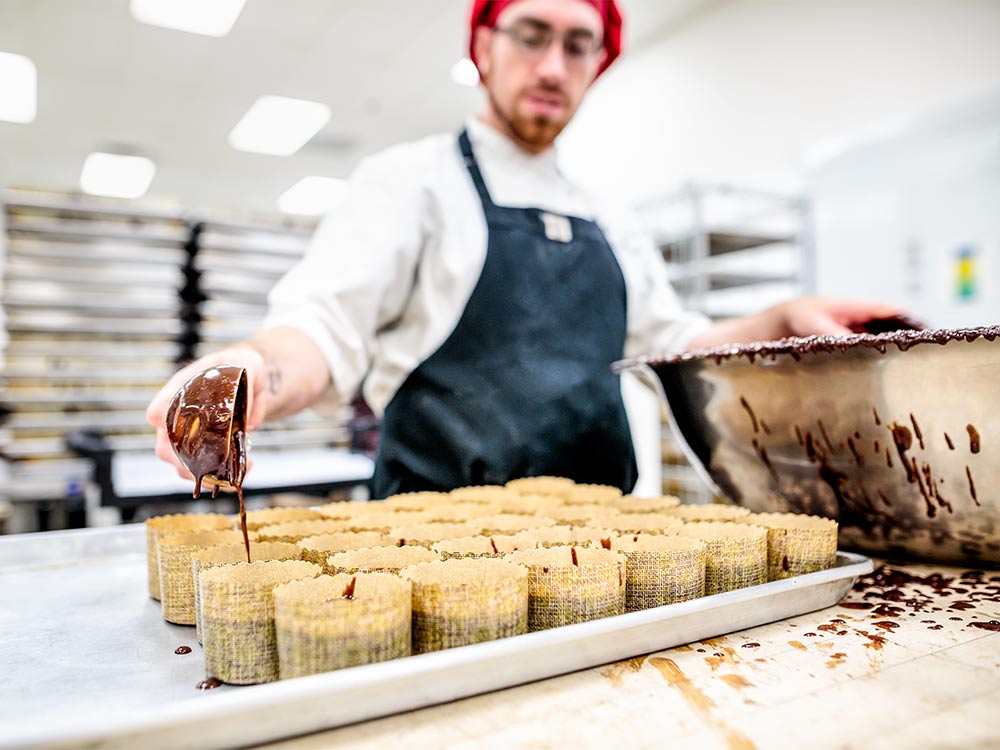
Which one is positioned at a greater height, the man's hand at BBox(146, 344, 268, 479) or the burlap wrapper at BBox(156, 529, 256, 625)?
the man's hand at BBox(146, 344, 268, 479)

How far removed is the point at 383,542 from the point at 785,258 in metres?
4.33

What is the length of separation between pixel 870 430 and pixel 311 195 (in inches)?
353

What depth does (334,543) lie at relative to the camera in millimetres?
946

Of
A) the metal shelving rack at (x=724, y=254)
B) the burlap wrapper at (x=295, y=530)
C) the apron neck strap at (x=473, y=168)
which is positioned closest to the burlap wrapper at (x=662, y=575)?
the burlap wrapper at (x=295, y=530)

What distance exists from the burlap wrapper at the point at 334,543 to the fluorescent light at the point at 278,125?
5.98m

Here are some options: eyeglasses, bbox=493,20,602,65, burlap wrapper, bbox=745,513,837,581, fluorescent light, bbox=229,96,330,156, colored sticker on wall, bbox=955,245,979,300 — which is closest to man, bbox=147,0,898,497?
eyeglasses, bbox=493,20,602,65

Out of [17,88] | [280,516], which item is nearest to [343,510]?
[280,516]

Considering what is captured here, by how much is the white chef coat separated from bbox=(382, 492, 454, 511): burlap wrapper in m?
0.29

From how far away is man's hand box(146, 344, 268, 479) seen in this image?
3.04 ft

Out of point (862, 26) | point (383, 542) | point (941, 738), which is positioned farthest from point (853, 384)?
point (862, 26)

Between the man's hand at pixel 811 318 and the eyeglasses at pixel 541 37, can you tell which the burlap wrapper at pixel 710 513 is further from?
the eyeglasses at pixel 541 37

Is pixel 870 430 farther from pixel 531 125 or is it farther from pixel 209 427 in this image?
pixel 531 125

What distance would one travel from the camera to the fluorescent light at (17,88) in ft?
17.7

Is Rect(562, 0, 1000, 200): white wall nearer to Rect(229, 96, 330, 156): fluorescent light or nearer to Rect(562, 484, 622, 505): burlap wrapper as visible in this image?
Rect(229, 96, 330, 156): fluorescent light
